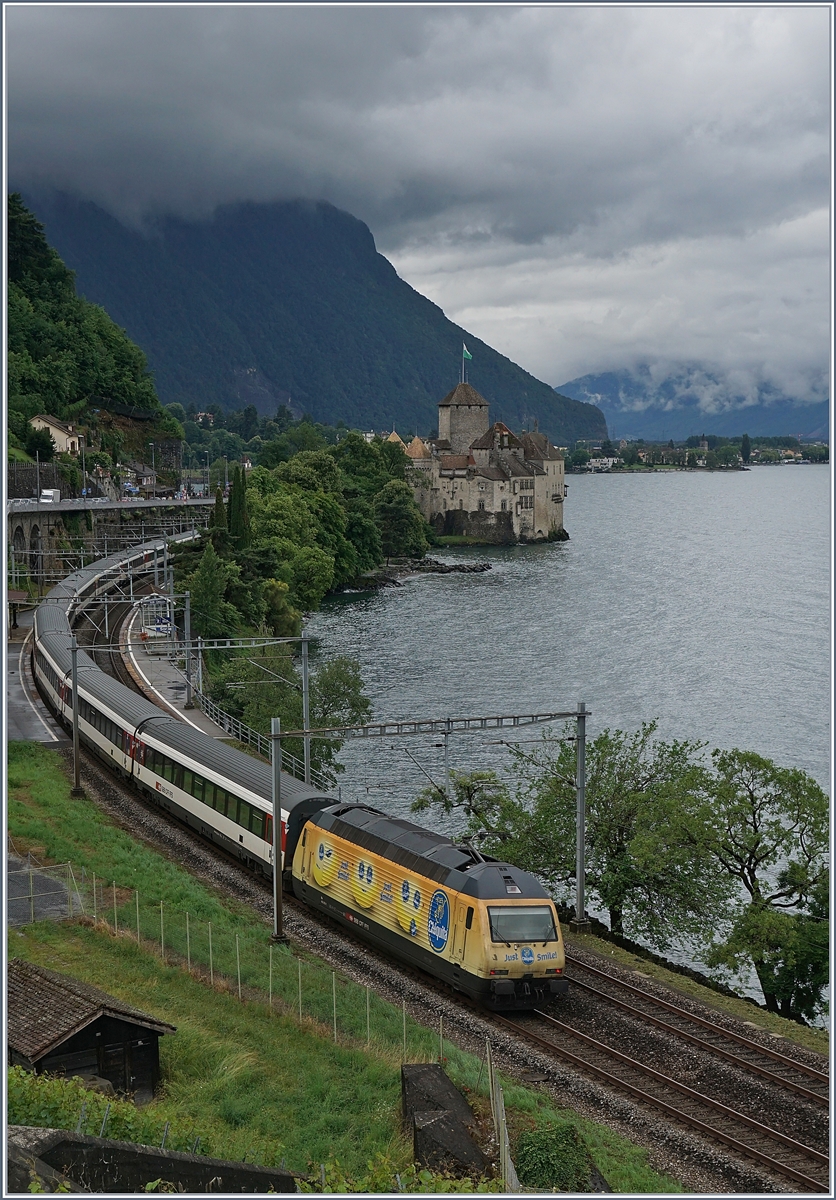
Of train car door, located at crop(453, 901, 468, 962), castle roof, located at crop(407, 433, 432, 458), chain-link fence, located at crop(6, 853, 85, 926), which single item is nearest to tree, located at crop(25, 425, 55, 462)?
chain-link fence, located at crop(6, 853, 85, 926)

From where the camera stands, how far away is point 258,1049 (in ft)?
64.0

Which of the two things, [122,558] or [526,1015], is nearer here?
[526,1015]

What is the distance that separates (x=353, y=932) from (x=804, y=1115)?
33.4 ft

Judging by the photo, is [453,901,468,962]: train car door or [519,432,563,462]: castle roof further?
[519,432,563,462]: castle roof

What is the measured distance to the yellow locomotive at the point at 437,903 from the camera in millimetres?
21125

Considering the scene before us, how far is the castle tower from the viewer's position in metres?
183

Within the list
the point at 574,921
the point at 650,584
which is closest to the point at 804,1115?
the point at 574,921

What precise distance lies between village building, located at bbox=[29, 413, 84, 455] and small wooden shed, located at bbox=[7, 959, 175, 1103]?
87.1 meters

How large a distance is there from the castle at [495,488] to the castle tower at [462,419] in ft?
15.2

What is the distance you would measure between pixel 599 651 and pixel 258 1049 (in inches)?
2303

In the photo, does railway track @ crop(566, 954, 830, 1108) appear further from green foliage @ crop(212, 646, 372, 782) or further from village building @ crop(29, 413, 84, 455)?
village building @ crop(29, 413, 84, 455)

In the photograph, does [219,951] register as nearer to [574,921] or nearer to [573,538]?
[574,921]

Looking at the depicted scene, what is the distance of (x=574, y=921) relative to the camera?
2788cm

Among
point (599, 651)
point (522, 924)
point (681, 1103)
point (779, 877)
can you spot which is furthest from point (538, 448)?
point (681, 1103)
